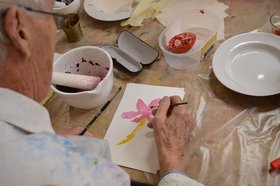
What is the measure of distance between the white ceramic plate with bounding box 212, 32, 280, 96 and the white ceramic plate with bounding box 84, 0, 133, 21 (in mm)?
470

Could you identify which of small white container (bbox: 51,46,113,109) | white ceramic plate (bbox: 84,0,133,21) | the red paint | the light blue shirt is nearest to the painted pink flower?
small white container (bbox: 51,46,113,109)

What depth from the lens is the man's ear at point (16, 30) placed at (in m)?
0.56

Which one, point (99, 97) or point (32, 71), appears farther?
point (99, 97)

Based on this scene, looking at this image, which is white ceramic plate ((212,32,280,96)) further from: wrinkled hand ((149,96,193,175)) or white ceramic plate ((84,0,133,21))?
white ceramic plate ((84,0,133,21))

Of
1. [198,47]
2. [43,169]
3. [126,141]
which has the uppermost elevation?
[43,169]

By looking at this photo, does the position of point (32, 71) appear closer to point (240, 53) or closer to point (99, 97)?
point (99, 97)

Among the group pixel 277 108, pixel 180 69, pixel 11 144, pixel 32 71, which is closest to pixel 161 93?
pixel 180 69

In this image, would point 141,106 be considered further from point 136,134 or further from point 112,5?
point 112,5

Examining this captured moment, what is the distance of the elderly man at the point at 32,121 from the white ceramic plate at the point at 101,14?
65 centimetres

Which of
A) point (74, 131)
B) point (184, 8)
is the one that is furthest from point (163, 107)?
point (184, 8)

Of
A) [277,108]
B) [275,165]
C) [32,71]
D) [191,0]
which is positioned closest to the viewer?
[32,71]

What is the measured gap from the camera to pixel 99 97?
101cm

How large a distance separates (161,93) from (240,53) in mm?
310

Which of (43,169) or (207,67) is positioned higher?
(43,169)
